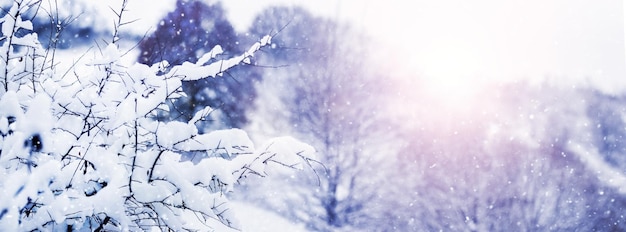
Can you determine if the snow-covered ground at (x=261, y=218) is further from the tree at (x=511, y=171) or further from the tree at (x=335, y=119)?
the tree at (x=511, y=171)

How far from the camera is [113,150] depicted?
1.04 metres

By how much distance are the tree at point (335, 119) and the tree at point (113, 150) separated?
4.08 m

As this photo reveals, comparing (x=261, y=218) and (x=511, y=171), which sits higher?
(x=511, y=171)

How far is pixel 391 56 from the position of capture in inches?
218

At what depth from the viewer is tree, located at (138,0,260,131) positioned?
3.96 m

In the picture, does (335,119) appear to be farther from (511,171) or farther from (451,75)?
(511,171)

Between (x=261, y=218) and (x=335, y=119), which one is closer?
(x=261, y=218)

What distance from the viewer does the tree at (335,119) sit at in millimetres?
5379

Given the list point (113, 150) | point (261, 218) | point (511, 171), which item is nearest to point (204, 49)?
point (261, 218)

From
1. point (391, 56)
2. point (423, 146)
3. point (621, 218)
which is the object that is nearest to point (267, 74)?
point (391, 56)

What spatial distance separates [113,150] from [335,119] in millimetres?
4781

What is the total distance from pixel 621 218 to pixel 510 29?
2973 millimetres

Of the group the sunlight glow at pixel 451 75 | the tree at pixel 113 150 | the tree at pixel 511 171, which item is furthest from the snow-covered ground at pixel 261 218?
the tree at pixel 113 150

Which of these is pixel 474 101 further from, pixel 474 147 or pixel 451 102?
pixel 474 147
